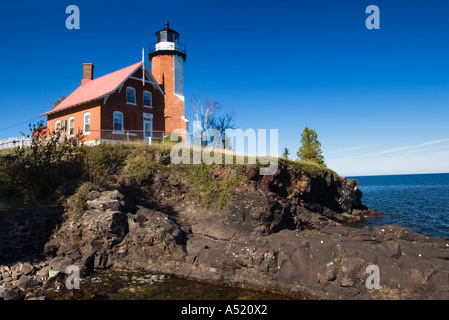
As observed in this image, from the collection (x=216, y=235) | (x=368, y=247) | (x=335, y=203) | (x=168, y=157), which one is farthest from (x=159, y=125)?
(x=368, y=247)

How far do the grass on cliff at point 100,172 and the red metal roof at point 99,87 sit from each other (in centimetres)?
728

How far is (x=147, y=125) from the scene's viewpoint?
2816 cm

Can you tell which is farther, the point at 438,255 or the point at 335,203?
the point at 335,203

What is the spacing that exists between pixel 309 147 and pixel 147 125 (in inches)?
869

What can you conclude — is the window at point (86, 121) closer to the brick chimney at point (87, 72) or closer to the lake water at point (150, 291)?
the brick chimney at point (87, 72)

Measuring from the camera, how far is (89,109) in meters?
25.4

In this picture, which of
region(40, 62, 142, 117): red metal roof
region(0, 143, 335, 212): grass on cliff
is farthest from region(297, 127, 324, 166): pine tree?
region(40, 62, 142, 117): red metal roof

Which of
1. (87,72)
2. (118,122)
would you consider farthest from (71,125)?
(87,72)

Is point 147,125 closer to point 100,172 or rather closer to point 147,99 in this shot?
point 147,99

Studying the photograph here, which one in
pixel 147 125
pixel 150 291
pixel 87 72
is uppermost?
pixel 87 72

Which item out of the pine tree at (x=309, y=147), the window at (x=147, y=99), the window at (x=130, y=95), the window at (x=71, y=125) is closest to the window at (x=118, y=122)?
the window at (x=130, y=95)
